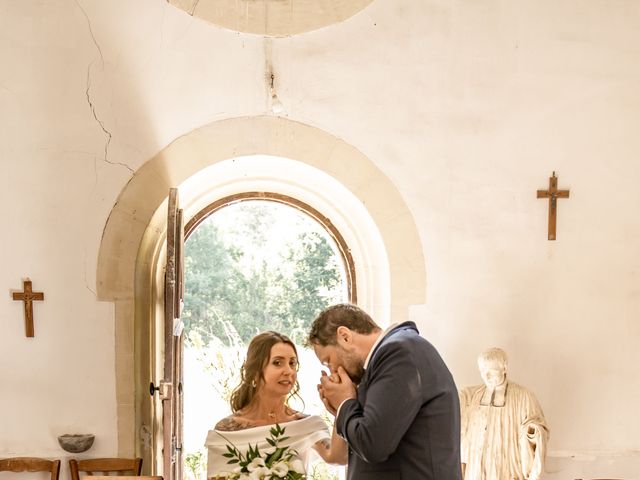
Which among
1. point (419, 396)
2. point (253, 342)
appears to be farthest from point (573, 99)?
point (419, 396)

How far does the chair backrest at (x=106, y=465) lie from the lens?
5.98 meters

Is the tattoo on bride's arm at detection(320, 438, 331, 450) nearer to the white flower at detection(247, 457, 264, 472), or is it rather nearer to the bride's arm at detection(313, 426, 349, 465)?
the bride's arm at detection(313, 426, 349, 465)

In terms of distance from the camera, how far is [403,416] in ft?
11.5

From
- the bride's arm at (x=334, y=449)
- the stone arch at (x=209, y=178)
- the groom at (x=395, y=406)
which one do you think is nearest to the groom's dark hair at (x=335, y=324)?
the groom at (x=395, y=406)

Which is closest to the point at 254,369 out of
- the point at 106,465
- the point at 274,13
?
the point at 106,465

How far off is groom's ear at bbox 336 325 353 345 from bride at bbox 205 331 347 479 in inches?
28.8

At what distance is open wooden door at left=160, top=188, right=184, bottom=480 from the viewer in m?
5.53

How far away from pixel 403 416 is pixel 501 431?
2550 mm

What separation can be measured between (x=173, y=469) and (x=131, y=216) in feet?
5.90

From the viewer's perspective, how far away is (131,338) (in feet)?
20.2

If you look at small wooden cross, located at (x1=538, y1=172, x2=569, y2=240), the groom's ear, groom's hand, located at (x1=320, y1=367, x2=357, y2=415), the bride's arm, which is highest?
small wooden cross, located at (x1=538, y1=172, x2=569, y2=240)

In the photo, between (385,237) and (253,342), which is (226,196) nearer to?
(385,237)

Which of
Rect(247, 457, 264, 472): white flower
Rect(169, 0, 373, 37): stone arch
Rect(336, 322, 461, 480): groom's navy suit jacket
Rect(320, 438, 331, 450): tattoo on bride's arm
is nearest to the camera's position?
Rect(336, 322, 461, 480): groom's navy suit jacket

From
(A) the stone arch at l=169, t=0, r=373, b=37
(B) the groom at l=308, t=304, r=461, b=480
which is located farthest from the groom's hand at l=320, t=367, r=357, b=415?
(A) the stone arch at l=169, t=0, r=373, b=37
